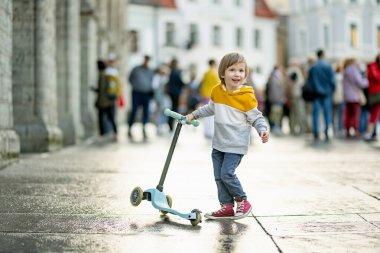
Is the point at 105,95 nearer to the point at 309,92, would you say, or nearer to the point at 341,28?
the point at 309,92

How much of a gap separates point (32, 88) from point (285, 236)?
816 cm

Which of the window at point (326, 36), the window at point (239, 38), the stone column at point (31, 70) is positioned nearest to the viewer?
the stone column at point (31, 70)

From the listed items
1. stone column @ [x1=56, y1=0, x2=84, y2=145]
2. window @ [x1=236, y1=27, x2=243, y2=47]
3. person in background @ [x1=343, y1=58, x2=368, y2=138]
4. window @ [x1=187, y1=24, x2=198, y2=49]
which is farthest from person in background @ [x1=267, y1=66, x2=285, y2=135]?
window @ [x1=236, y1=27, x2=243, y2=47]

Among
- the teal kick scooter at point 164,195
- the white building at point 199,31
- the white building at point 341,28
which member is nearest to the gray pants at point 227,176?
the teal kick scooter at point 164,195

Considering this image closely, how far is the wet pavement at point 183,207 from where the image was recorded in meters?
4.74

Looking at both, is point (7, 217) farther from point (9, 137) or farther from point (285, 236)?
point (9, 137)

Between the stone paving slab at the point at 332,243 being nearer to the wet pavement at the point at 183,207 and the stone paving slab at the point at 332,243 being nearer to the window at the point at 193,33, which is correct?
the wet pavement at the point at 183,207

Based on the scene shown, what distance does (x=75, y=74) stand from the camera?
54.2 feet

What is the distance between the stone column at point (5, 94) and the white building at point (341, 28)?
56.8 meters

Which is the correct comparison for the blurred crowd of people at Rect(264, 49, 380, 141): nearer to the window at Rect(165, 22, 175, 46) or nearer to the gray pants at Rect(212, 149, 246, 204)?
the gray pants at Rect(212, 149, 246, 204)

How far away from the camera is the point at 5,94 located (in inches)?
382

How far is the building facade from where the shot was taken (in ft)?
32.4

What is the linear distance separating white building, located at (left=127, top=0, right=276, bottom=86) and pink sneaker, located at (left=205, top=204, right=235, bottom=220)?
55.2 m

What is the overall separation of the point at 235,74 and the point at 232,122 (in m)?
0.36
